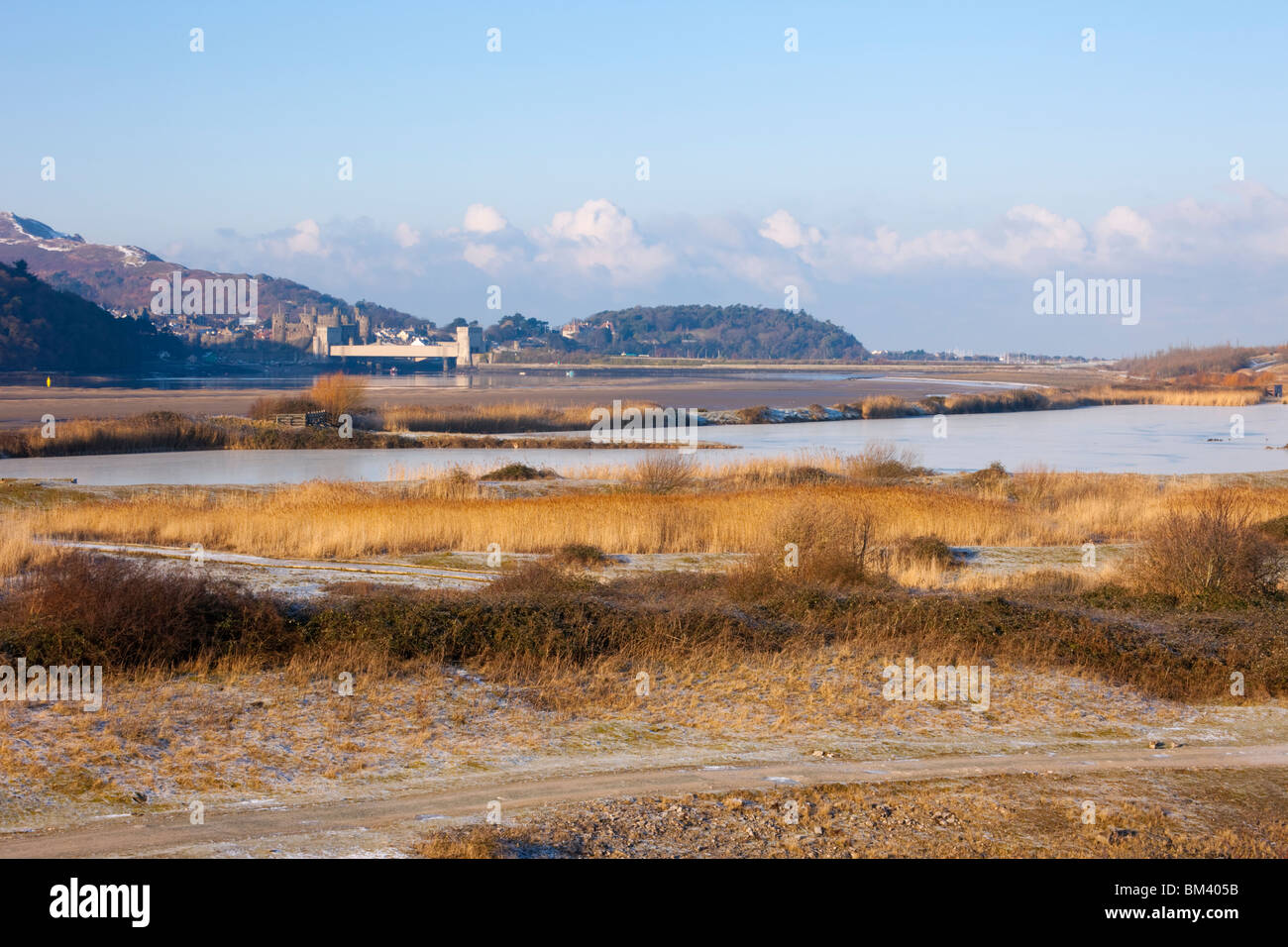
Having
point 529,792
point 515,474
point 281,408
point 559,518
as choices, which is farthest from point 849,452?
point 529,792

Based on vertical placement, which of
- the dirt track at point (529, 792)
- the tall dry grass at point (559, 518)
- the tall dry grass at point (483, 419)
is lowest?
the dirt track at point (529, 792)

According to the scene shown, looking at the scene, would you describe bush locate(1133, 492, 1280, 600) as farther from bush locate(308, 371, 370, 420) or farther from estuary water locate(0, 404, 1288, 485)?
bush locate(308, 371, 370, 420)

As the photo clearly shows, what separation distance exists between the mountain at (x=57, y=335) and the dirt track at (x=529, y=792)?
5684 inches

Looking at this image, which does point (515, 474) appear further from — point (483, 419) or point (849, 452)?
point (483, 419)

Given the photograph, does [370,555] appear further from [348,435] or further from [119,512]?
[348,435]

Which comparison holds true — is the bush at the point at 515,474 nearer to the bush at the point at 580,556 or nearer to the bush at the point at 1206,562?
the bush at the point at 580,556

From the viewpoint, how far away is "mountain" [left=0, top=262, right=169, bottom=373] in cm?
13825

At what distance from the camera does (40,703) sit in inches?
448

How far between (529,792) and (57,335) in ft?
506

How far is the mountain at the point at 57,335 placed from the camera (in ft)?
454

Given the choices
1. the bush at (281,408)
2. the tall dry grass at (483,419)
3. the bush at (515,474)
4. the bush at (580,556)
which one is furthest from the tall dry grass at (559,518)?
the tall dry grass at (483,419)

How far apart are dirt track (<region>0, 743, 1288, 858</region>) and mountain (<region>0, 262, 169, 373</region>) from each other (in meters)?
144

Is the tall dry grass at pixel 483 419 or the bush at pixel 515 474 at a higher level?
the tall dry grass at pixel 483 419

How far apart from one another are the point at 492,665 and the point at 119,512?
1657 centimetres
